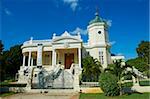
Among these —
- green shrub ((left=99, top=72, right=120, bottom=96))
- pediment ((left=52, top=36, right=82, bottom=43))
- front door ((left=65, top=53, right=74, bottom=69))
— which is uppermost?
pediment ((left=52, top=36, right=82, bottom=43))

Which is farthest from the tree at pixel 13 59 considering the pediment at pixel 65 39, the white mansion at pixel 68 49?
the pediment at pixel 65 39

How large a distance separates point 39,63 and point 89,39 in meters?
9.01

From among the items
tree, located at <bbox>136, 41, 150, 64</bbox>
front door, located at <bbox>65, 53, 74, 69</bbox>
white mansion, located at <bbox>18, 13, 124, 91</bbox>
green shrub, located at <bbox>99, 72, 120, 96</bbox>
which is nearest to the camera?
green shrub, located at <bbox>99, 72, 120, 96</bbox>

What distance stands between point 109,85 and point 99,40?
54.5 feet

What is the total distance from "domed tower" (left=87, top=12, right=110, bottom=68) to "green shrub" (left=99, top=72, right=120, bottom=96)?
46.6 ft

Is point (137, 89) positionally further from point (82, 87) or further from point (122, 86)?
point (82, 87)

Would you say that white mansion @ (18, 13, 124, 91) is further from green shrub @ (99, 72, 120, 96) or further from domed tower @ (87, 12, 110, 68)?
green shrub @ (99, 72, 120, 96)

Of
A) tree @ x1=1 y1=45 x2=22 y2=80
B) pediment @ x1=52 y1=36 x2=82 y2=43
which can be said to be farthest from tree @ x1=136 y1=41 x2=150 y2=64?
tree @ x1=1 y1=45 x2=22 y2=80

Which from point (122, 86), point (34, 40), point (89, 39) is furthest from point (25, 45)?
point (122, 86)

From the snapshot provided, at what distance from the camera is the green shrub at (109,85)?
19.2 metres

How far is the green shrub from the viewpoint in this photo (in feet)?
63.2

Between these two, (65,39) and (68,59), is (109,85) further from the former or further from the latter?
(68,59)

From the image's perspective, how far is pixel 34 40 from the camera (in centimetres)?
3653

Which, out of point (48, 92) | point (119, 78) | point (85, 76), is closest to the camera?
point (119, 78)
